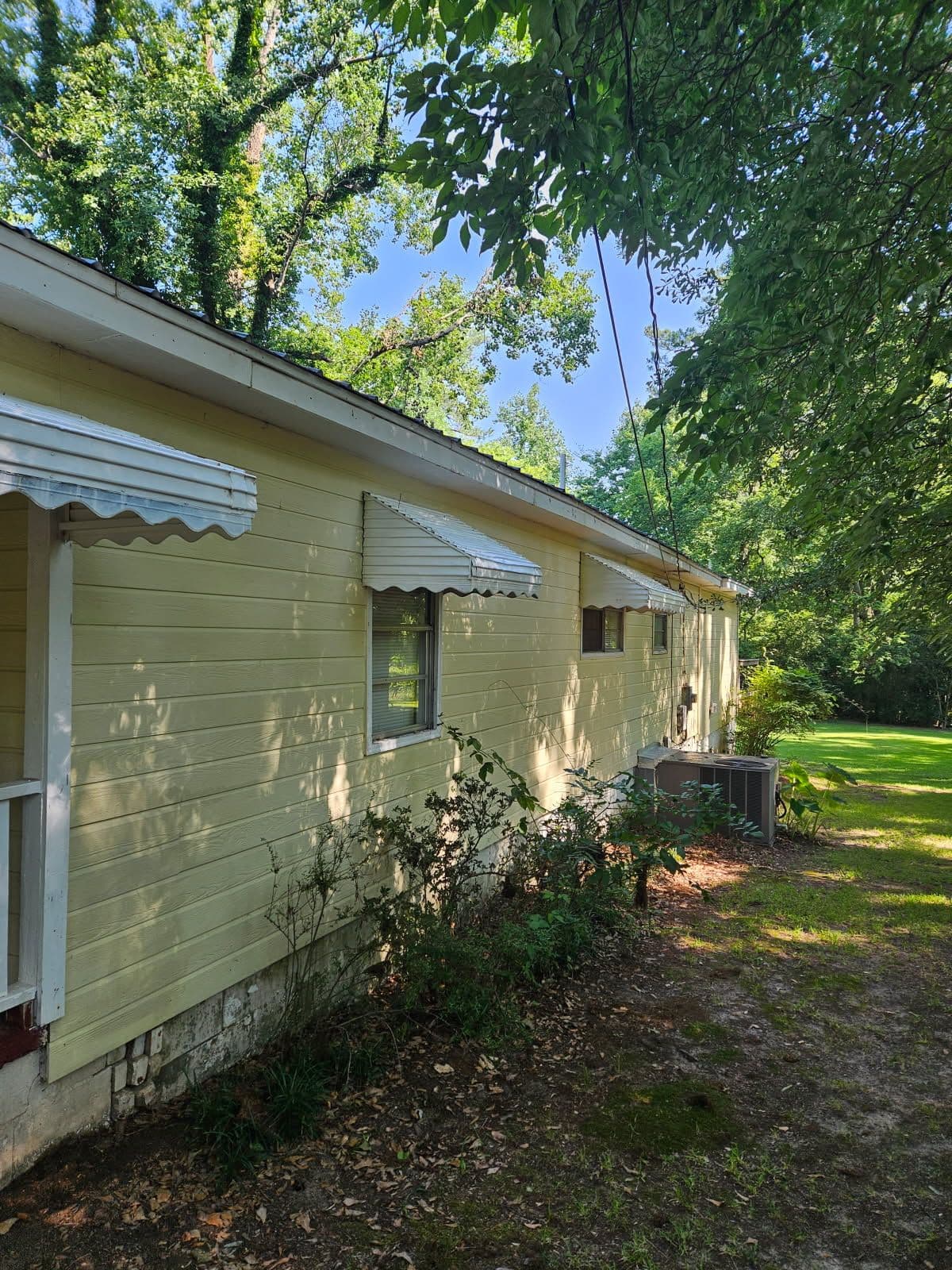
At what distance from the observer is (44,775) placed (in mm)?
2789

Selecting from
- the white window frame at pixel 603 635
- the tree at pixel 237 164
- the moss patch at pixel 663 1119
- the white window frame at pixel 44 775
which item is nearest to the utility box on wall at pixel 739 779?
the white window frame at pixel 603 635

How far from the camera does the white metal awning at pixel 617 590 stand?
8.35m

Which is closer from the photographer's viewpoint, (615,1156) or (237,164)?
(615,1156)

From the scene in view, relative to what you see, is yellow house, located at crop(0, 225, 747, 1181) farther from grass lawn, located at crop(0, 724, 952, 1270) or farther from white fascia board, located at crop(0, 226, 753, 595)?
grass lawn, located at crop(0, 724, 952, 1270)

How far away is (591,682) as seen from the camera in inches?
363

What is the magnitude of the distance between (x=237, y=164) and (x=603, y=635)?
1356cm

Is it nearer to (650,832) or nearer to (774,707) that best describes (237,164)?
(774,707)

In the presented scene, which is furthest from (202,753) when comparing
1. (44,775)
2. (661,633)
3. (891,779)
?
(891,779)

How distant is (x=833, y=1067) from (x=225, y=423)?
15.4 feet

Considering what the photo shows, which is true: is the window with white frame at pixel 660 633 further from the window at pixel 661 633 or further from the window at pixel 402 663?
the window at pixel 402 663

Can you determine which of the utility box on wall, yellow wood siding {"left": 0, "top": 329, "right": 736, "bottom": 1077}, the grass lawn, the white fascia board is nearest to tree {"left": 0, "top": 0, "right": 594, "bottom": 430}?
the white fascia board

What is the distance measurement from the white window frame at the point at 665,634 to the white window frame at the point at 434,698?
286 inches

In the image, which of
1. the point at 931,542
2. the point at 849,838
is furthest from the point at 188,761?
the point at 849,838

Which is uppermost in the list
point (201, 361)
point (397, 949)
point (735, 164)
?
point (735, 164)
